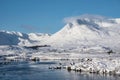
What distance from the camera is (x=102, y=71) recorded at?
7719 centimetres

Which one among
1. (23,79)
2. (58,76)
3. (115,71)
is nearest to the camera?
(23,79)

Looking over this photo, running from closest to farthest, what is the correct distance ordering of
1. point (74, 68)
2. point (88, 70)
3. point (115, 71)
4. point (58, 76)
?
point (58, 76)
point (115, 71)
point (88, 70)
point (74, 68)

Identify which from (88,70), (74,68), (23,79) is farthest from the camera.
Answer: (74,68)

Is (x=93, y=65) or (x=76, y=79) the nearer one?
(x=76, y=79)

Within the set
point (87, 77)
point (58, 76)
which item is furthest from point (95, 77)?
point (58, 76)

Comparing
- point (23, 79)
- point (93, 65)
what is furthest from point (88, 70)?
point (23, 79)

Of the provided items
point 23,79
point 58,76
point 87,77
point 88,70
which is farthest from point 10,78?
point 88,70

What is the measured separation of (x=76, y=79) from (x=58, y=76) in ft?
17.7

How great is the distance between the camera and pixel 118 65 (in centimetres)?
7762

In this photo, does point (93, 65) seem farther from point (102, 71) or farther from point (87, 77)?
point (87, 77)

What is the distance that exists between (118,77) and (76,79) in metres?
8.39

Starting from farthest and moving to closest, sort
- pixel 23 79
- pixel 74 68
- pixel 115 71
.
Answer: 1. pixel 74 68
2. pixel 115 71
3. pixel 23 79

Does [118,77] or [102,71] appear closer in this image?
[118,77]

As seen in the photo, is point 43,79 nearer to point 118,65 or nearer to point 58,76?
point 58,76
